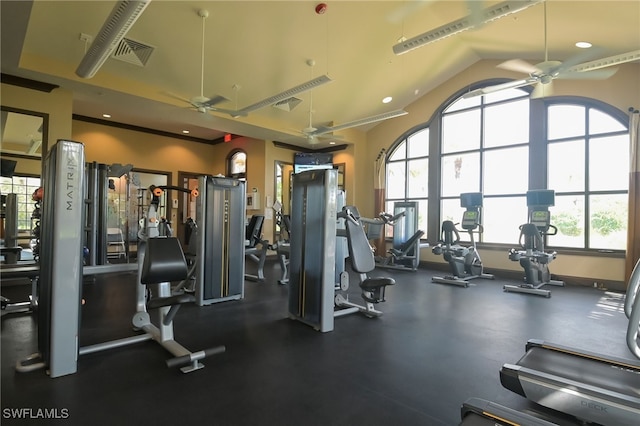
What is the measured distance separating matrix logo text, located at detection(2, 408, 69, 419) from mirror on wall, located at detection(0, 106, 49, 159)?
5.14 meters

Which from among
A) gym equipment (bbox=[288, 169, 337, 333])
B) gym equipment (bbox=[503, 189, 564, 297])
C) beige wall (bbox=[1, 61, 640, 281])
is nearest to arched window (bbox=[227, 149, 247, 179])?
beige wall (bbox=[1, 61, 640, 281])

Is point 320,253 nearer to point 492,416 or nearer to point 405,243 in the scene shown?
point 492,416

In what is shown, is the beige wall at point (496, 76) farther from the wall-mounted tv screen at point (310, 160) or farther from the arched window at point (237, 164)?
the arched window at point (237, 164)

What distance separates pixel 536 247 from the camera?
5898mm

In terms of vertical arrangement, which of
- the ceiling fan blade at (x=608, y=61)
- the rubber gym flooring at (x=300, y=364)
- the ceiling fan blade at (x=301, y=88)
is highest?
the ceiling fan blade at (x=301, y=88)

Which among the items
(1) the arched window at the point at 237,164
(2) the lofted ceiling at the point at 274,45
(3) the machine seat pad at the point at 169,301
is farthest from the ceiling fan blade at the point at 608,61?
(1) the arched window at the point at 237,164

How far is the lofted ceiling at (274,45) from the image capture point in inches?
180

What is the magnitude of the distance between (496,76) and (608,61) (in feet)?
11.3

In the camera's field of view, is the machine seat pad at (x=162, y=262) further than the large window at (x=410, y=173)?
No

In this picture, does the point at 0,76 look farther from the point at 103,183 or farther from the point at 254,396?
the point at 254,396

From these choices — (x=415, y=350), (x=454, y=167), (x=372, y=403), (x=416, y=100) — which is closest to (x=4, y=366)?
(x=372, y=403)

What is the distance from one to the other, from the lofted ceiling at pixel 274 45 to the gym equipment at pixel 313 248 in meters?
2.44

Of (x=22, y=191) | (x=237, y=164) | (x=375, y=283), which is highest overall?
(x=237, y=164)

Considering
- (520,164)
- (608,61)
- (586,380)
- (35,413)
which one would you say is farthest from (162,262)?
(520,164)
